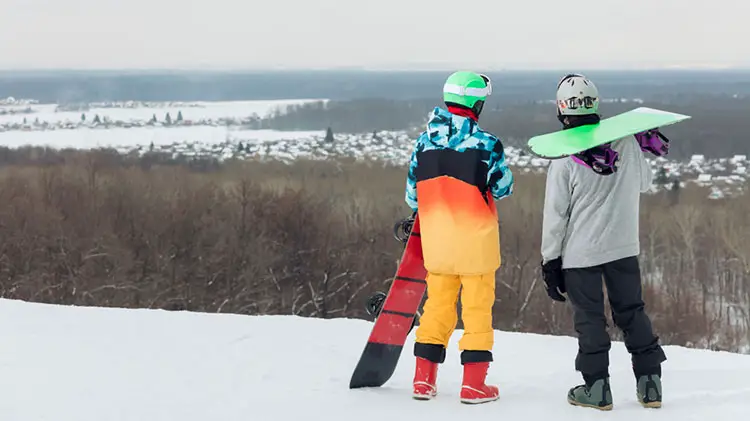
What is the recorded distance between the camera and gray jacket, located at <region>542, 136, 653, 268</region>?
3877 millimetres

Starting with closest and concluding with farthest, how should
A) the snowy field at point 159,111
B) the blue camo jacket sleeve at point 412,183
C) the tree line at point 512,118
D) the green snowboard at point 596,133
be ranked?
the green snowboard at point 596,133
the blue camo jacket sleeve at point 412,183
the tree line at point 512,118
the snowy field at point 159,111

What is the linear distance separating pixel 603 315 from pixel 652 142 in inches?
32.4

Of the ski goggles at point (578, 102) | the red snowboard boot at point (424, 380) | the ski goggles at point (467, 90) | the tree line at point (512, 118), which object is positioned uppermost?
the ski goggles at point (467, 90)

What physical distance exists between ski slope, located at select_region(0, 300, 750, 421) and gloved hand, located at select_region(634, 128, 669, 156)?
120cm

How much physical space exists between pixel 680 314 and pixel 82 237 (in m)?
24.0

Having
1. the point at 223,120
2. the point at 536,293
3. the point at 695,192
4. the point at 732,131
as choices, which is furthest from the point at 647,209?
the point at 223,120

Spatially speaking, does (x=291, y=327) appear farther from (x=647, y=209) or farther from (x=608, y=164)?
(x=647, y=209)

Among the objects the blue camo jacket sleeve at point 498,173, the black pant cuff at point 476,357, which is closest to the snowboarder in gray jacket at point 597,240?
the blue camo jacket sleeve at point 498,173

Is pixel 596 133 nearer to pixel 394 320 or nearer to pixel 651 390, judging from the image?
pixel 651 390

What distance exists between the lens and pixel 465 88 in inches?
156

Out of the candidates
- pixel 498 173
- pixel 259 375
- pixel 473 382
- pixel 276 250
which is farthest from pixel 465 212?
pixel 276 250

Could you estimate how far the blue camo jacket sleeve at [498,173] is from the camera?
398cm

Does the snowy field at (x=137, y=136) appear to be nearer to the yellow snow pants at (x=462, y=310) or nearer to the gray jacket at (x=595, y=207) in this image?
the yellow snow pants at (x=462, y=310)

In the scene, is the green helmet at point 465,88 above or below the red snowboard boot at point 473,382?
above
